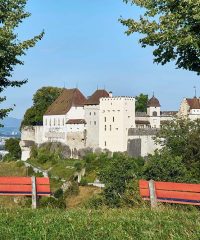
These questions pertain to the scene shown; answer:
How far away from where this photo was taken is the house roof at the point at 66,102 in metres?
81.6

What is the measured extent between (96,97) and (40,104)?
17453 millimetres

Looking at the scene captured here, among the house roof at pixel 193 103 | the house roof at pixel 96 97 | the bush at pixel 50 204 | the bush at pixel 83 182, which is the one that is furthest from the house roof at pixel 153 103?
Answer: the bush at pixel 50 204

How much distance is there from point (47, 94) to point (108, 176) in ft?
219

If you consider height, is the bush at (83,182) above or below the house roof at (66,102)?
below

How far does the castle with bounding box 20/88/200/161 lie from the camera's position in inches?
2751

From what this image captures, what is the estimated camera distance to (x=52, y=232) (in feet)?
29.2

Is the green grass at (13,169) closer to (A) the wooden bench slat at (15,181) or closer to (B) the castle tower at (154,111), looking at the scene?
(B) the castle tower at (154,111)

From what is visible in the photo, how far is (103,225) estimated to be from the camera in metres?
9.15

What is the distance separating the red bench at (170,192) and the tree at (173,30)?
2.80 metres

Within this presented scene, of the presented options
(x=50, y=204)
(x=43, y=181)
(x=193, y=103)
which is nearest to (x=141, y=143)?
(x=193, y=103)

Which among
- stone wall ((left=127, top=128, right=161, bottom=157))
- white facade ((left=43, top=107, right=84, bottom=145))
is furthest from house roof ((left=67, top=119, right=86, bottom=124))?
stone wall ((left=127, top=128, right=161, bottom=157))

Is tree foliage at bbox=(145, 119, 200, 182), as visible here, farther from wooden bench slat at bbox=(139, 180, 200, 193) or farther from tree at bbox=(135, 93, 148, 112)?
tree at bbox=(135, 93, 148, 112)

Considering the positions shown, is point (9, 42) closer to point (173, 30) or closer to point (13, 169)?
point (173, 30)

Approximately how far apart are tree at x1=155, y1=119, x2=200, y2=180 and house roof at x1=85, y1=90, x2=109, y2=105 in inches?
1172
